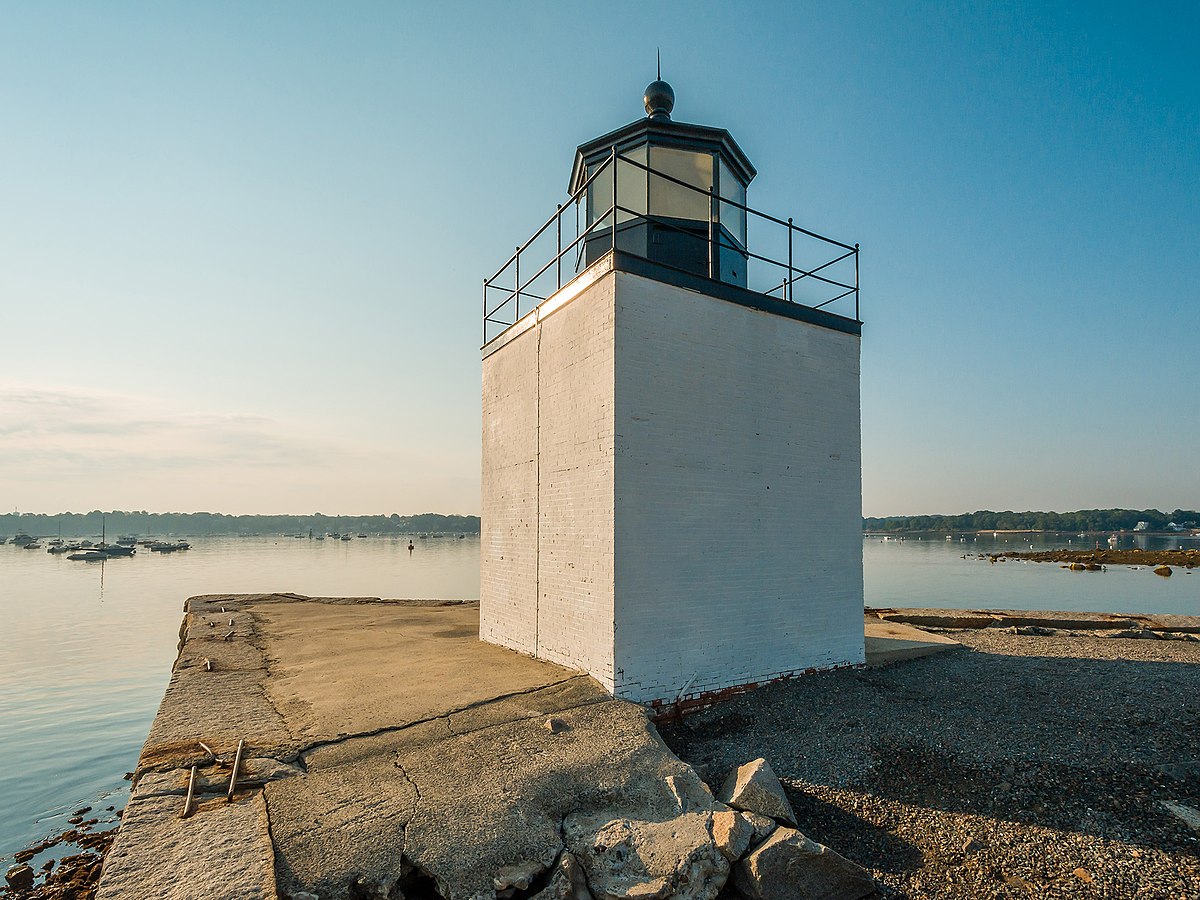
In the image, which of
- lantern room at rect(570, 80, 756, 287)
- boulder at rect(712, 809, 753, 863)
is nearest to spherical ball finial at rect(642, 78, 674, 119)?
lantern room at rect(570, 80, 756, 287)

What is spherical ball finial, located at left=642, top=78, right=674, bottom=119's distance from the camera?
912 cm

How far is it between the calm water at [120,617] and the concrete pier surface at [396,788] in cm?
418

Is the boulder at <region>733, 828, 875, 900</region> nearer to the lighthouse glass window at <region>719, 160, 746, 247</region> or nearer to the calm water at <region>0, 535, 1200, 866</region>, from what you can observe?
the lighthouse glass window at <region>719, 160, 746, 247</region>

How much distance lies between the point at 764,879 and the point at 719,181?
8290 mm

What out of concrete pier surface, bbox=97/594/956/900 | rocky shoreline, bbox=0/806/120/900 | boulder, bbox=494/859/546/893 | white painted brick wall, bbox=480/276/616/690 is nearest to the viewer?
concrete pier surface, bbox=97/594/956/900

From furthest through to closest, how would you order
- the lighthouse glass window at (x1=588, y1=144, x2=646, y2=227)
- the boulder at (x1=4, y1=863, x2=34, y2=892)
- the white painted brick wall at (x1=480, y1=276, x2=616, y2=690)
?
the lighthouse glass window at (x1=588, y1=144, x2=646, y2=227), the white painted brick wall at (x1=480, y1=276, x2=616, y2=690), the boulder at (x1=4, y1=863, x2=34, y2=892)

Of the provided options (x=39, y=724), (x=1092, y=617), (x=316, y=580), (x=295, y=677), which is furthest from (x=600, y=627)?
(x=316, y=580)

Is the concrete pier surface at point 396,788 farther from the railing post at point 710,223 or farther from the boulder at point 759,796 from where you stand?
the railing post at point 710,223

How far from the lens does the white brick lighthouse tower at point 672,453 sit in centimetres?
718

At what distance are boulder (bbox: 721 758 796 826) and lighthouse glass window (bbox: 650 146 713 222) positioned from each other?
692 centimetres

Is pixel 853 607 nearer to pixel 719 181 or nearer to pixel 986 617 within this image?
pixel 719 181

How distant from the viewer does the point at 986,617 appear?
15281mm

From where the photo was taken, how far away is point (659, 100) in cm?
916

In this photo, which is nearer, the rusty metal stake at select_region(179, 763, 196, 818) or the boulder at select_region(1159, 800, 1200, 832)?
the rusty metal stake at select_region(179, 763, 196, 818)
